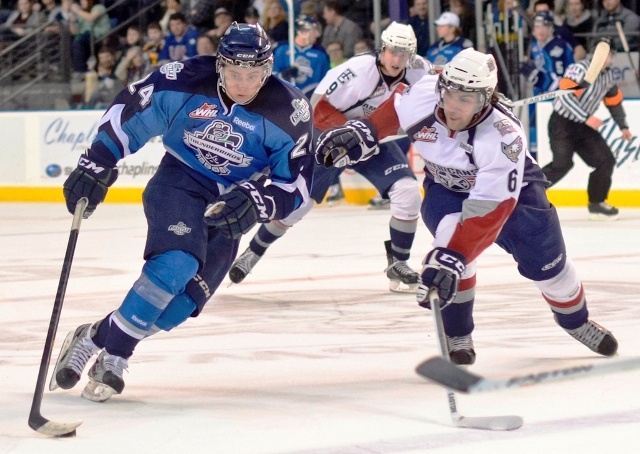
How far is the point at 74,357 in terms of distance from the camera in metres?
3.88

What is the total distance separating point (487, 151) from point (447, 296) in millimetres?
494

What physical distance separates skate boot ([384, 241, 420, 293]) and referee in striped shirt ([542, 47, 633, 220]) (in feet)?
11.0

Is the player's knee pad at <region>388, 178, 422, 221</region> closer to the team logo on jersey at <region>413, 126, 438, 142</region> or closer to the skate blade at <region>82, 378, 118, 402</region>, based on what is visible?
the team logo on jersey at <region>413, 126, 438, 142</region>

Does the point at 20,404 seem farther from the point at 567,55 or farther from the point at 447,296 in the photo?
the point at 567,55

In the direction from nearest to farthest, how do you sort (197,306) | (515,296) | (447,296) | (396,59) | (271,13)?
(447,296), (197,306), (515,296), (396,59), (271,13)

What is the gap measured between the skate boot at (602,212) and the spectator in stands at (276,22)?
12.1 feet

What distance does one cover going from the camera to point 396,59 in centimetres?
628

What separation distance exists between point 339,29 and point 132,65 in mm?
2342

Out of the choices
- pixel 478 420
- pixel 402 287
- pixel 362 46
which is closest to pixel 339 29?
pixel 362 46

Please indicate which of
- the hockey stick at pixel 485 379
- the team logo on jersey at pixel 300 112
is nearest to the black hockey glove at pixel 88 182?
the team logo on jersey at pixel 300 112

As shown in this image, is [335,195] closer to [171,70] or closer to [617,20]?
[617,20]

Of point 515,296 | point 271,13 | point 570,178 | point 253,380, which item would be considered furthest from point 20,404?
point 271,13

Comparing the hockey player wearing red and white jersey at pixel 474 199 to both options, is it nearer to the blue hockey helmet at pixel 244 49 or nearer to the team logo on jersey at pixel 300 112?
the team logo on jersey at pixel 300 112

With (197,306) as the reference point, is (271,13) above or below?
below
